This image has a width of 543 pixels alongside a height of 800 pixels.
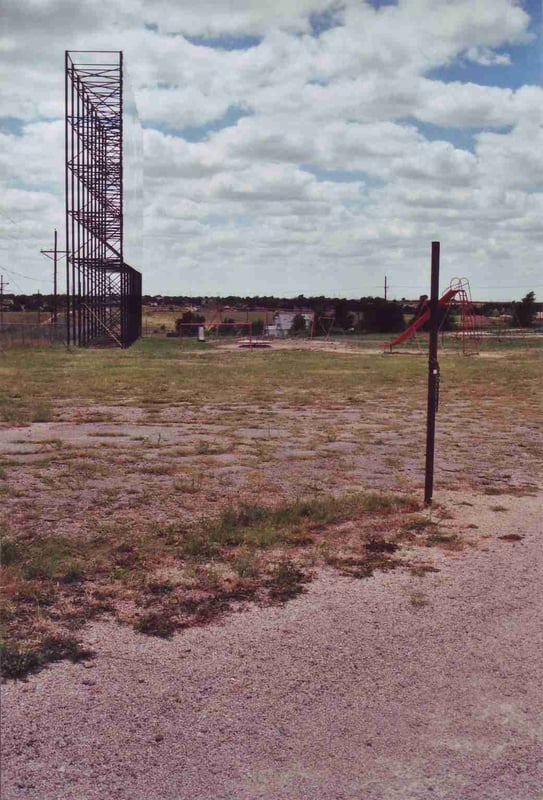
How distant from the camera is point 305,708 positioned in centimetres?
372

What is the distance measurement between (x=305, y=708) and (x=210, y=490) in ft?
13.5

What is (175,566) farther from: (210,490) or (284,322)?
(284,322)

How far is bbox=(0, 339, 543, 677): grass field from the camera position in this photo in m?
4.98

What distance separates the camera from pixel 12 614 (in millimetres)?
4547

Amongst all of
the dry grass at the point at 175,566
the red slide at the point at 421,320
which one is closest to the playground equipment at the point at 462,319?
the red slide at the point at 421,320

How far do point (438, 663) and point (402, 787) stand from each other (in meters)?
1.08

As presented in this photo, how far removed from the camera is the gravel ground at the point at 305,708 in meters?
3.18

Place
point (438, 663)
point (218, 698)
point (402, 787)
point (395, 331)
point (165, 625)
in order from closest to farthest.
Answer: point (402, 787) < point (218, 698) < point (438, 663) < point (165, 625) < point (395, 331)

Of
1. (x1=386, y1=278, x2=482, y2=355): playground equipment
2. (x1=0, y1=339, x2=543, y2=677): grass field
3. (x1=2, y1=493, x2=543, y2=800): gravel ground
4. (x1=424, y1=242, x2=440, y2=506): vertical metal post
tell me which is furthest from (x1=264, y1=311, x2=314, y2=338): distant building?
(x1=2, y1=493, x2=543, y2=800): gravel ground

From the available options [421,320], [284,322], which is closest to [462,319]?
[421,320]

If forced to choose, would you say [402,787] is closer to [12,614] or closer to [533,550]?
[12,614]

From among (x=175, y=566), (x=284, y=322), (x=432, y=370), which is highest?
(x=284, y=322)

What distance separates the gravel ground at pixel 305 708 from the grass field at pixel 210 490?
361 millimetres

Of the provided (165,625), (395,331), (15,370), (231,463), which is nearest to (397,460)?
(231,463)
